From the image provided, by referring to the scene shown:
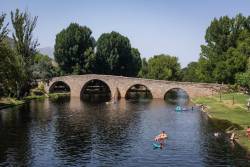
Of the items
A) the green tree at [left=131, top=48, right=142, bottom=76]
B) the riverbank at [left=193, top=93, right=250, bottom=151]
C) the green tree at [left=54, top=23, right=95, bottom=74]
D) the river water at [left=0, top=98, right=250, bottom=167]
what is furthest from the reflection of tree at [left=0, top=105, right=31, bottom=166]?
the green tree at [left=131, top=48, right=142, bottom=76]

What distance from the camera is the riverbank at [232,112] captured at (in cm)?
6103

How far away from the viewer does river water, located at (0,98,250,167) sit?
48062 millimetres

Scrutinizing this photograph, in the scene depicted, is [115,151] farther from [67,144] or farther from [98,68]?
[98,68]

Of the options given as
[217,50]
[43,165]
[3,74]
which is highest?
[217,50]

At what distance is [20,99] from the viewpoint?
11450 cm

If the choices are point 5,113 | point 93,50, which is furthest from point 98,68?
point 5,113

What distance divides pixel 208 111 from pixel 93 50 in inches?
3330

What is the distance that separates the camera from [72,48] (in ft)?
529

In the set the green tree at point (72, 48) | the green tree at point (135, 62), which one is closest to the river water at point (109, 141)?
the green tree at point (72, 48)

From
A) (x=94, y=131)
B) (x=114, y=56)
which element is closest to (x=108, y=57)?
(x=114, y=56)

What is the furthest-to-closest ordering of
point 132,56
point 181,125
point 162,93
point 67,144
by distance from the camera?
point 132,56, point 162,93, point 181,125, point 67,144

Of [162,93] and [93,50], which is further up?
[93,50]

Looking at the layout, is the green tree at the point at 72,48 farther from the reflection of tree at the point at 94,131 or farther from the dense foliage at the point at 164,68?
the reflection of tree at the point at 94,131

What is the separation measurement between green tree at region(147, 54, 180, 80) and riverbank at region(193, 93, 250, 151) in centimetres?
5569
